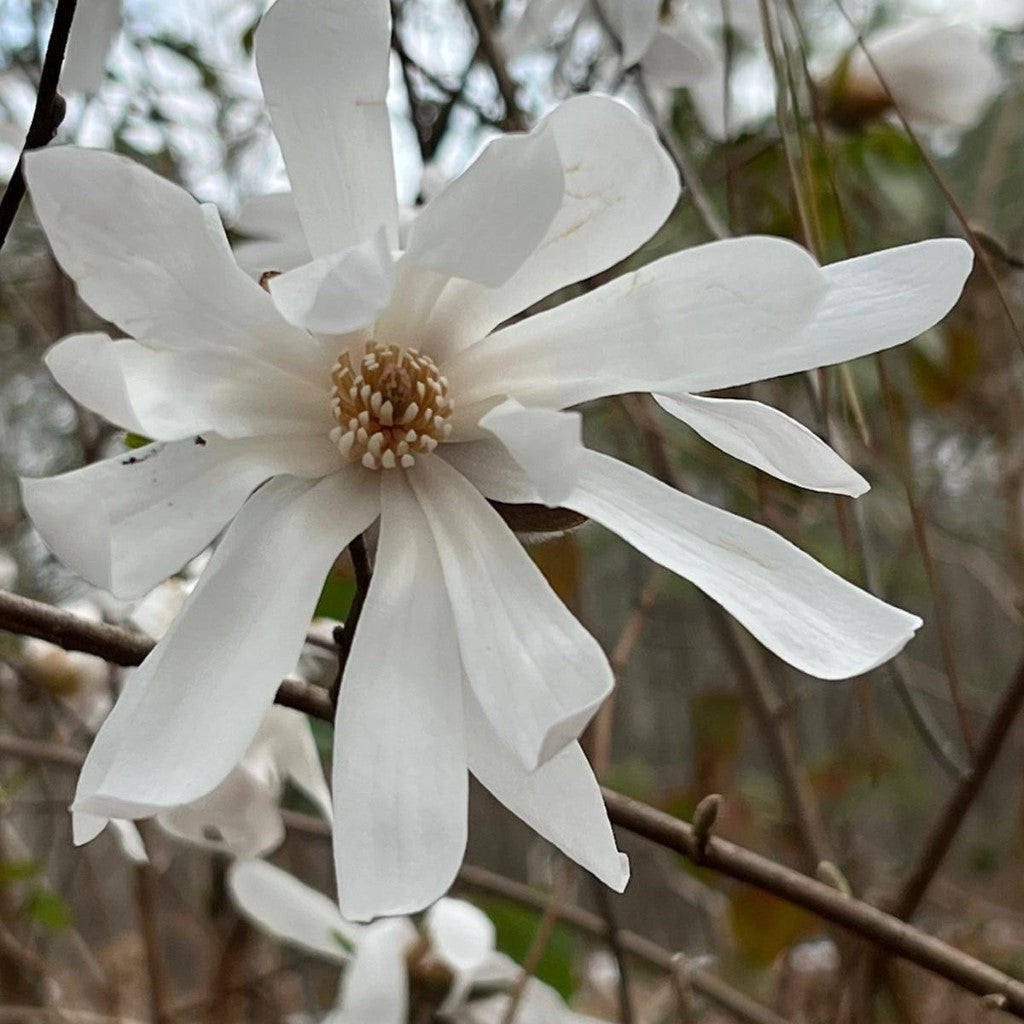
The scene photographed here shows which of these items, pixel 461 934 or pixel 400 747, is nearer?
pixel 400 747

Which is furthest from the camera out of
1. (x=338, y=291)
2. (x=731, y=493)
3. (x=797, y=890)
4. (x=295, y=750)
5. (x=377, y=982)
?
(x=731, y=493)

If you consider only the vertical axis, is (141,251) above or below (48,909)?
above

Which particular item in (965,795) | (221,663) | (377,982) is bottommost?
(377,982)

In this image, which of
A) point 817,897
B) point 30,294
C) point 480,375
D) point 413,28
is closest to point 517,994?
point 817,897

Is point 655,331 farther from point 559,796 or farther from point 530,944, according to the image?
point 530,944

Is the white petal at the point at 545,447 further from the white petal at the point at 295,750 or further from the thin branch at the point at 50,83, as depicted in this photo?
the white petal at the point at 295,750

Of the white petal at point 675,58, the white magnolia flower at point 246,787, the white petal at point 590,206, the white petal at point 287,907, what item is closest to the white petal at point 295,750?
the white magnolia flower at point 246,787

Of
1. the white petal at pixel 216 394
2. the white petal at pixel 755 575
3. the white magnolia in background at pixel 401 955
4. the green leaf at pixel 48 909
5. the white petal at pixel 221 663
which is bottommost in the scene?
the green leaf at pixel 48 909

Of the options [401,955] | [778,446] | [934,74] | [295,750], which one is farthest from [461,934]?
[934,74]
